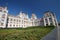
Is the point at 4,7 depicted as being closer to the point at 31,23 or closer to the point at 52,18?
the point at 31,23

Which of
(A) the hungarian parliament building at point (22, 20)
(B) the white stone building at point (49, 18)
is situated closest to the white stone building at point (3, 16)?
(A) the hungarian parliament building at point (22, 20)

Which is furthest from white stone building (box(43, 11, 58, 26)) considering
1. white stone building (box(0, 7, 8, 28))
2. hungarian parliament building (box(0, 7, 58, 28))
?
white stone building (box(0, 7, 8, 28))

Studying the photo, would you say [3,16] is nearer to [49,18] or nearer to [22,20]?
[22,20]

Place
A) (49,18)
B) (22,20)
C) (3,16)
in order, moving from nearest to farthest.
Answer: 1. (3,16)
2. (49,18)
3. (22,20)

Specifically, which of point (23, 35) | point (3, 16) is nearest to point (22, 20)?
point (3, 16)

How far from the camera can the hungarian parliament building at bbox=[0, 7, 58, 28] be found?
81.0ft

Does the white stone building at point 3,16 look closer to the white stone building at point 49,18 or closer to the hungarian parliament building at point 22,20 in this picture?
the hungarian parliament building at point 22,20

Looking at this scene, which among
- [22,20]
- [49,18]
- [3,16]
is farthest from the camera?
[22,20]

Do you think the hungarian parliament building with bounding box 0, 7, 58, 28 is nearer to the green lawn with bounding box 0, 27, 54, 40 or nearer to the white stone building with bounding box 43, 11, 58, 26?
the white stone building with bounding box 43, 11, 58, 26

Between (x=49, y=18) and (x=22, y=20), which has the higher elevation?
(x=49, y=18)

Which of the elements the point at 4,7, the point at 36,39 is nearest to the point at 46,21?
the point at 4,7

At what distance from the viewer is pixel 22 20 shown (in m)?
29.1

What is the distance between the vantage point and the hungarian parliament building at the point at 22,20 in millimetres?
24680

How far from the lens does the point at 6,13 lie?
25875 millimetres
